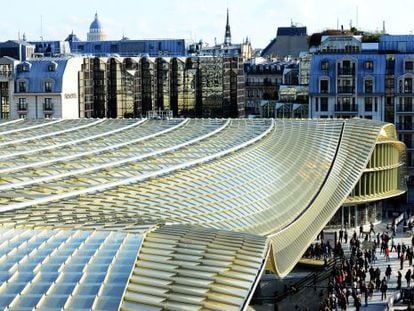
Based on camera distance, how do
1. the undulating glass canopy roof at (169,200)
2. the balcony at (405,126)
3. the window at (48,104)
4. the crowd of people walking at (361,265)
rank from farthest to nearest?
the window at (48,104) < the balcony at (405,126) < the crowd of people walking at (361,265) < the undulating glass canopy roof at (169,200)

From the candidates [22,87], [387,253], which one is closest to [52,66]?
[22,87]

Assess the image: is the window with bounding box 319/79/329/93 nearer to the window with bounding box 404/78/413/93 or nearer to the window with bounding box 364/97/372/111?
the window with bounding box 364/97/372/111

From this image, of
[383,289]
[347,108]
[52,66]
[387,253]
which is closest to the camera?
[383,289]

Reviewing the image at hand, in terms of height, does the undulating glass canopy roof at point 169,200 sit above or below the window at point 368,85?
below

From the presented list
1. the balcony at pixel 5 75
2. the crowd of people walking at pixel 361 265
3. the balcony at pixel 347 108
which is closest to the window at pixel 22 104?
the balcony at pixel 5 75

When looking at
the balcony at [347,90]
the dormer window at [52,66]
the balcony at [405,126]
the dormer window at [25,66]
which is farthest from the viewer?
the dormer window at [25,66]

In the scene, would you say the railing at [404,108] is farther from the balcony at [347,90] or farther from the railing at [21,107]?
the railing at [21,107]

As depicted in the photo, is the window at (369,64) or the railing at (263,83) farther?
the railing at (263,83)

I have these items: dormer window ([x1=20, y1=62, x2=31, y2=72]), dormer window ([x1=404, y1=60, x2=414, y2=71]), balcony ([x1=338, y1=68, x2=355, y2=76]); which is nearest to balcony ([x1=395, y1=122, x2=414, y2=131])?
dormer window ([x1=404, y1=60, x2=414, y2=71])

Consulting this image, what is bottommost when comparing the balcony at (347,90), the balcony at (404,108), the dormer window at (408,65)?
the balcony at (404,108)

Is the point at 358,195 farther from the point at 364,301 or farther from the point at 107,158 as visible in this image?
the point at 107,158

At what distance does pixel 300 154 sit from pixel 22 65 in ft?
194

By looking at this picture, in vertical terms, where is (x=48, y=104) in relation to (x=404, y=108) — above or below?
above

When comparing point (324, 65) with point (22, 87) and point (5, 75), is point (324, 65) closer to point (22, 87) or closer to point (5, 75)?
point (22, 87)
